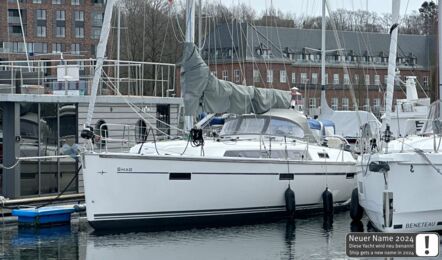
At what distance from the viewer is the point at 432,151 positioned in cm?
2394

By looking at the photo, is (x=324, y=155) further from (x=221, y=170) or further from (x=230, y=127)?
(x=221, y=170)

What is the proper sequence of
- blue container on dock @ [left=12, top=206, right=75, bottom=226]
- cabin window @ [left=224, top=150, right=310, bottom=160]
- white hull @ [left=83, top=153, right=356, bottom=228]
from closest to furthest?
white hull @ [left=83, top=153, right=356, bottom=228] < blue container on dock @ [left=12, top=206, right=75, bottom=226] < cabin window @ [left=224, top=150, right=310, bottom=160]

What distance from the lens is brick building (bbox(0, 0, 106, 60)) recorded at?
Result: 10675cm

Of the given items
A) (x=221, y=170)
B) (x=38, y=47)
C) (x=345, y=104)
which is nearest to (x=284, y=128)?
(x=221, y=170)

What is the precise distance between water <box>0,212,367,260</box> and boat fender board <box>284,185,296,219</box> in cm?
42

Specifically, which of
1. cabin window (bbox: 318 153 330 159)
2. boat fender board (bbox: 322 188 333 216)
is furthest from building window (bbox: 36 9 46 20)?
boat fender board (bbox: 322 188 333 216)

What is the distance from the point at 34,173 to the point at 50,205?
1.87 meters

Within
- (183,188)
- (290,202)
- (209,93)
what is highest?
(209,93)

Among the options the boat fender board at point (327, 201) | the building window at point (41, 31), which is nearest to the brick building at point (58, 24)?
the building window at point (41, 31)

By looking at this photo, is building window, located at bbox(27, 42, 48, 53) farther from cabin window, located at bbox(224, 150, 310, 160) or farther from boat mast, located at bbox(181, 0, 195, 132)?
cabin window, located at bbox(224, 150, 310, 160)

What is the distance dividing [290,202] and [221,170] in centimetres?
303

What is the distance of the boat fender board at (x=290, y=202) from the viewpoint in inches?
1131

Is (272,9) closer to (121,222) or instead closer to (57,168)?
(57,168)

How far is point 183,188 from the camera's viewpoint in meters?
26.6
